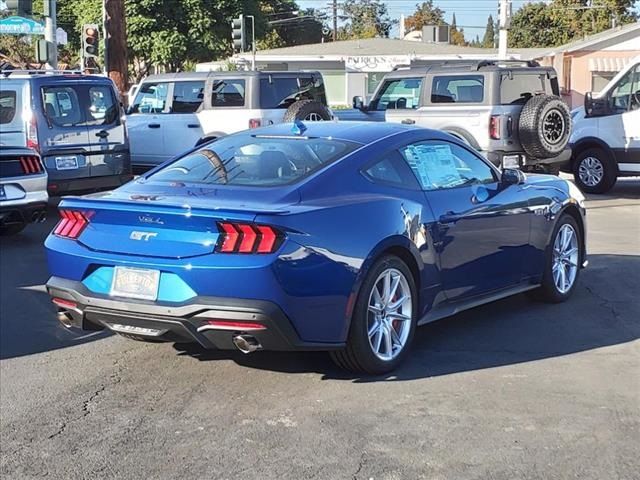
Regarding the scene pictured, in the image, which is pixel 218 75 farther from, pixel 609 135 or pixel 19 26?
pixel 19 26

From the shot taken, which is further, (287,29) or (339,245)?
(287,29)

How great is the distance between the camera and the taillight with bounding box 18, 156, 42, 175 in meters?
10.1

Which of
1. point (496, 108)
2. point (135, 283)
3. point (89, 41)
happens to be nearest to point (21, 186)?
point (135, 283)

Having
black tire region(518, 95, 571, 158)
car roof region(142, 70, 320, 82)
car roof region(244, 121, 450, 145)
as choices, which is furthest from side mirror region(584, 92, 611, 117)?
car roof region(244, 121, 450, 145)

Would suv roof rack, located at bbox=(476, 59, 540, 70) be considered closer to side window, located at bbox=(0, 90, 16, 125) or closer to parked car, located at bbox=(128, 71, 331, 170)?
parked car, located at bbox=(128, 71, 331, 170)

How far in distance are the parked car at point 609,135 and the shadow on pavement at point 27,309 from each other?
9.49 metres

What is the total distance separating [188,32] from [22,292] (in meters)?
35.9

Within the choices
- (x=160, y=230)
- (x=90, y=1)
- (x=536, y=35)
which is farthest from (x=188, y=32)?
(x=160, y=230)

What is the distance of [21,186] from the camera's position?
1002 centimetres

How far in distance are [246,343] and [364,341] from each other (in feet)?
2.48

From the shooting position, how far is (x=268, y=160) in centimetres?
573

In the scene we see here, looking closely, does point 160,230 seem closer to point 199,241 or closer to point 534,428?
point 199,241

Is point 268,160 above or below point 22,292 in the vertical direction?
above

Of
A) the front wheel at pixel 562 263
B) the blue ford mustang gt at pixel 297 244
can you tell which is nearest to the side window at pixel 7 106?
the blue ford mustang gt at pixel 297 244
